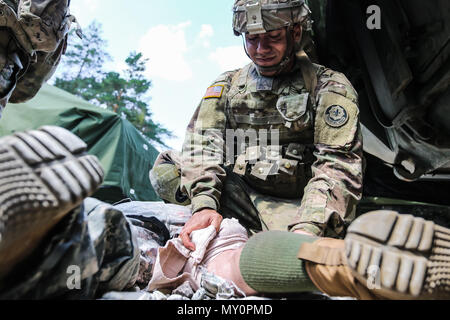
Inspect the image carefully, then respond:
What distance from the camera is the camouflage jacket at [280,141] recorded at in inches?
67.5

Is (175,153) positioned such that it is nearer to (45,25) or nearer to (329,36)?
(45,25)

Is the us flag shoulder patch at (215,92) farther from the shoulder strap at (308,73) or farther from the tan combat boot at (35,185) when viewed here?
the tan combat boot at (35,185)

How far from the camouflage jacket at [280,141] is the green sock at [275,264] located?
1.94 ft

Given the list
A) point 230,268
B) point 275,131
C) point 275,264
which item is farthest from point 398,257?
point 275,131

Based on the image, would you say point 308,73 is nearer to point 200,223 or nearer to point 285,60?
point 285,60

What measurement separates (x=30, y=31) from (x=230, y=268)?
1.45m

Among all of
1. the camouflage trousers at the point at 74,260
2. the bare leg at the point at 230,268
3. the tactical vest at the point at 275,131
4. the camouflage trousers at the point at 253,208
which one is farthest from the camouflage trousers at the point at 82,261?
the tactical vest at the point at 275,131

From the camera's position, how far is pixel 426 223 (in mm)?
768

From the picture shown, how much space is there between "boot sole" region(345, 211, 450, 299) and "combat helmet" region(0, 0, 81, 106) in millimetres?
1716

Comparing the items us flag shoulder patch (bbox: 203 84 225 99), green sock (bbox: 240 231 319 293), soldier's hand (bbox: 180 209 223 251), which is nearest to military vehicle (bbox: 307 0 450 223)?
us flag shoulder patch (bbox: 203 84 225 99)

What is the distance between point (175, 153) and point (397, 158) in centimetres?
150

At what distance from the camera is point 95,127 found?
428 centimetres
